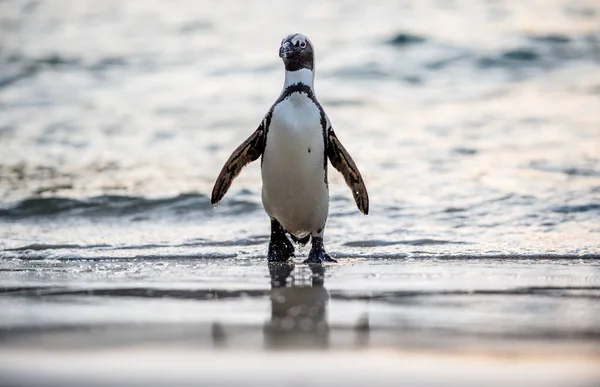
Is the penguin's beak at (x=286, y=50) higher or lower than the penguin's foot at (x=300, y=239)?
higher

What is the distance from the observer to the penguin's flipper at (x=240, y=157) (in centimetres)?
670

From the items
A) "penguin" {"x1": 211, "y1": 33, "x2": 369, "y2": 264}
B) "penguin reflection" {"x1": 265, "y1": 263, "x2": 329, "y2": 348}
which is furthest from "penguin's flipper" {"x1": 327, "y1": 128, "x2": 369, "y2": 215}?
"penguin reflection" {"x1": 265, "y1": 263, "x2": 329, "y2": 348}

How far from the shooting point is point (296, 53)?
A: 6688 mm

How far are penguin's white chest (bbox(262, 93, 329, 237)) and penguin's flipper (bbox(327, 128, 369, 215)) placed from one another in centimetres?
10

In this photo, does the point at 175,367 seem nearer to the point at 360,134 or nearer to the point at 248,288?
the point at 248,288

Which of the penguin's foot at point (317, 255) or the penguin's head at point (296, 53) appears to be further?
the penguin's head at point (296, 53)

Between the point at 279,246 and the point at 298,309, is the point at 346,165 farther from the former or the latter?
the point at 298,309

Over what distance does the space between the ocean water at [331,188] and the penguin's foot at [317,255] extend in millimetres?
178

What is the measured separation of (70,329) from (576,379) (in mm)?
1608

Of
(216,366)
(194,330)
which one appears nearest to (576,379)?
(216,366)

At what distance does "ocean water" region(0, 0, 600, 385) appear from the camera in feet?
11.8

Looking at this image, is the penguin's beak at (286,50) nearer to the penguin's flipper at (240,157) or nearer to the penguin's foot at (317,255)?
the penguin's flipper at (240,157)

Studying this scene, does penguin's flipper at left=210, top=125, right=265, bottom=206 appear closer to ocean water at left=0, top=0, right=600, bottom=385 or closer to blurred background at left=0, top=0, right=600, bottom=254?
ocean water at left=0, top=0, right=600, bottom=385

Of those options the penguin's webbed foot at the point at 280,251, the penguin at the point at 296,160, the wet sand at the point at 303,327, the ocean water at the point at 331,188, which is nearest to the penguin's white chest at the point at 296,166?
the penguin at the point at 296,160
